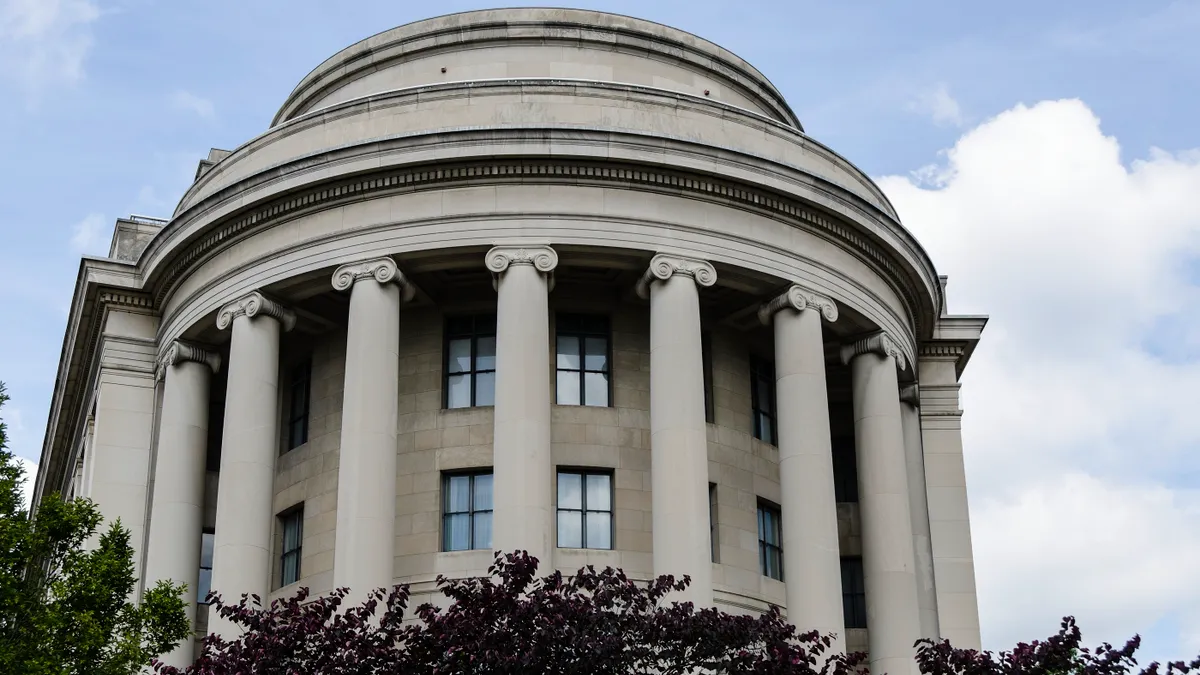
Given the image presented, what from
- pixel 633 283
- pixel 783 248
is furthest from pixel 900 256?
pixel 633 283

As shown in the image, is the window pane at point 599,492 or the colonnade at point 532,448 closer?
the colonnade at point 532,448

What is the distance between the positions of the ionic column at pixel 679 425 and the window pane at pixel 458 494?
13.7 feet

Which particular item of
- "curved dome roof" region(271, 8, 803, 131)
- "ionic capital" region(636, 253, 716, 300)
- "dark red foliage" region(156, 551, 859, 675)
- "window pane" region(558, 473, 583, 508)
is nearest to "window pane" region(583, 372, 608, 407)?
"window pane" region(558, 473, 583, 508)

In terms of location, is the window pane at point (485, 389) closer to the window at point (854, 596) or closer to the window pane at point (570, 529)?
the window pane at point (570, 529)

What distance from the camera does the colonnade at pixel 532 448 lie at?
32.3 metres

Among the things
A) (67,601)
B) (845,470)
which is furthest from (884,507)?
(67,601)

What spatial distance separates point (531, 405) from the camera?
3284 cm

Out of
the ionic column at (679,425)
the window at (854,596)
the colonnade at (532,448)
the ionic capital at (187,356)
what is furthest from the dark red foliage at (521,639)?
the window at (854,596)

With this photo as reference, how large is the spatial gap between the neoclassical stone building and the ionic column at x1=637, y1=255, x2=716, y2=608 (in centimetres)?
6

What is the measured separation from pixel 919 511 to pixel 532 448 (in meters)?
12.8

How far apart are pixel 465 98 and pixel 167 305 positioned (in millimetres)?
9570

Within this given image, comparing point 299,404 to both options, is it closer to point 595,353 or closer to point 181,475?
point 181,475

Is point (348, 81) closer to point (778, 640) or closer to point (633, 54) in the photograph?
point (633, 54)

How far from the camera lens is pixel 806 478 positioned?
113ft
